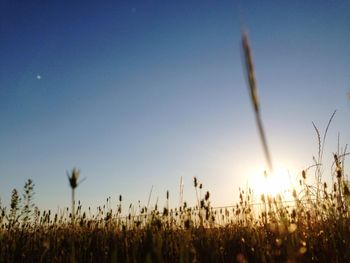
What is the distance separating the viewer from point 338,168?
3.60m

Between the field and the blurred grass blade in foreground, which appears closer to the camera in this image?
the blurred grass blade in foreground

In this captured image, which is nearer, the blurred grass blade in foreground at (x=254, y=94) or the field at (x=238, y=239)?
the blurred grass blade in foreground at (x=254, y=94)

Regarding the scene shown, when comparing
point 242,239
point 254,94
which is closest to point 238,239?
point 242,239

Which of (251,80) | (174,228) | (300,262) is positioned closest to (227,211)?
(174,228)

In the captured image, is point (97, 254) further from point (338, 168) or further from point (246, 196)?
point (338, 168)

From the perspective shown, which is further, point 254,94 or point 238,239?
point 238,239

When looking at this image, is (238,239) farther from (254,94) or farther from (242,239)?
(254,94)

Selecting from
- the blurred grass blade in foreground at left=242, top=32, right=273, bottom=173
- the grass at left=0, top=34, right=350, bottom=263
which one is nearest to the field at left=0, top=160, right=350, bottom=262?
the grass at left=0, top=34, right=350, bottom=263

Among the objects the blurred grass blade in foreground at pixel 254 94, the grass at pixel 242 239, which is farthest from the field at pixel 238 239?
the blurred grass blade in foreground at pixel 254 94

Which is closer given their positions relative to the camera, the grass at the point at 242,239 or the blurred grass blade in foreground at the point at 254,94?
the blurred grass blade in foreground at the point at 254,94

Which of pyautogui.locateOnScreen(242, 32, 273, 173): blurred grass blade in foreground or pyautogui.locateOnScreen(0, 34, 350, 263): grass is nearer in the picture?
pyautogui.locateOnScreen(242, 32, 273, 173): blurred grass blade in foreground

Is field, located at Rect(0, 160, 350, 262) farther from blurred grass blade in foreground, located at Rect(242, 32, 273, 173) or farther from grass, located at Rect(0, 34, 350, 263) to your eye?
blurred grass blade in foreground, located at Rect(242, 32, 273, 173)

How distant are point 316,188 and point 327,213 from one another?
347mm

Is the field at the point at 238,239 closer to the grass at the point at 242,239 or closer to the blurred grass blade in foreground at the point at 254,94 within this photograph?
the grass at the point at 242,239
